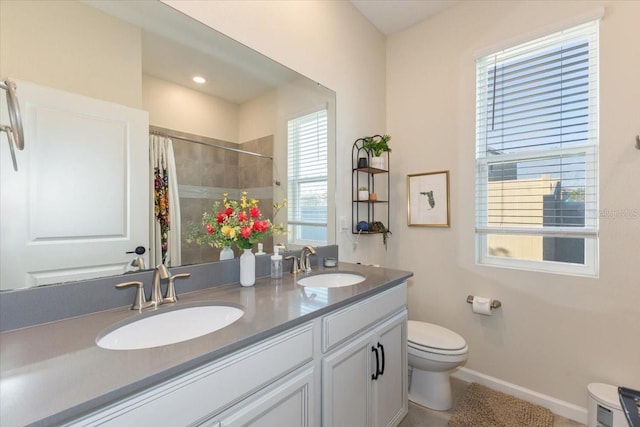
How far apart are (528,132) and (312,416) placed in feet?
7.11

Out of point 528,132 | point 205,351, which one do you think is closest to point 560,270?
point 528,132

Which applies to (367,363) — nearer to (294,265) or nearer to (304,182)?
(294,265)

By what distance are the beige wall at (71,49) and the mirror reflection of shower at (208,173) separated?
0.21 m

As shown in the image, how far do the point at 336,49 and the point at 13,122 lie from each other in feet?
6.15

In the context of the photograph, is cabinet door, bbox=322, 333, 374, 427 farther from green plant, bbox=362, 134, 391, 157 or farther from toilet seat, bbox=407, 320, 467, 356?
green plant, bbox=362, 134, 391, 157

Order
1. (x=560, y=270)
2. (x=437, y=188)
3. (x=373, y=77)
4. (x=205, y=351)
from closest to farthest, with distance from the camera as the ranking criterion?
1. (x=205, y=351)
2. (x=560, y=270)
3. (x=437, y=188)
4. (x=373, y=77)

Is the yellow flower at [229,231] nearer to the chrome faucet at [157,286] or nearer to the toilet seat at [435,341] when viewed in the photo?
the chrome faucet at [157,286]

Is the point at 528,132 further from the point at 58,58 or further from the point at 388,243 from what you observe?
the point at 58,58

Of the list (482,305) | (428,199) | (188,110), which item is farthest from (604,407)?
(188,110)

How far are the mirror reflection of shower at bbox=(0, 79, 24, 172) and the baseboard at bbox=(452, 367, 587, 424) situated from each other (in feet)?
9.08

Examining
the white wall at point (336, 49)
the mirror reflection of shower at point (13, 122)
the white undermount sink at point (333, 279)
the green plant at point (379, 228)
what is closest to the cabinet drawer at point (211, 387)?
the white undermount sink at point (333, 279)

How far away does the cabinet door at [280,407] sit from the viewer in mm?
819

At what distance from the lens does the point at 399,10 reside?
2.31m

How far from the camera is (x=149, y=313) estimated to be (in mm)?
1019
